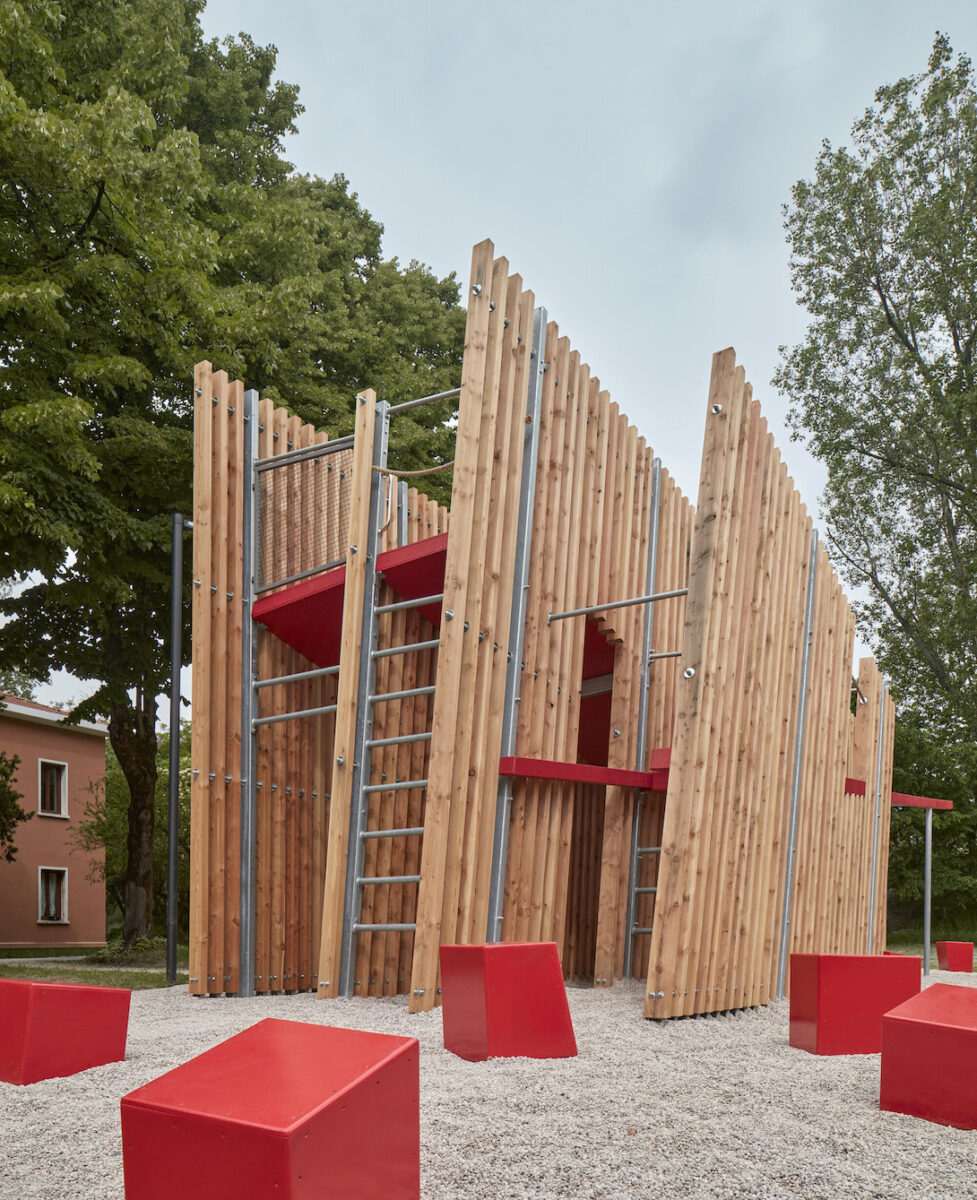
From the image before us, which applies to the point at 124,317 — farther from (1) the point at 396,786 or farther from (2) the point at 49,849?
(2) the point at 49,849

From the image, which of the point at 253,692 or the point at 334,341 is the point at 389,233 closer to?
the point at 334,341

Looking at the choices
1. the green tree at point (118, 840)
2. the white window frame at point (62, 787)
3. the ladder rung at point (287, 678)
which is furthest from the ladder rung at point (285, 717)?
the white window frame at point (62, 787)

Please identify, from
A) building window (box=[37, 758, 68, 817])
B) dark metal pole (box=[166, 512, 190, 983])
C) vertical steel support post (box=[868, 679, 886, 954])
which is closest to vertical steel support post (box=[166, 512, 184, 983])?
dark metal pole (box=[166, 512, 190, 983])

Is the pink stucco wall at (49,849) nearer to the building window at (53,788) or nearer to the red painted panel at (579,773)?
the building window at (53,788)

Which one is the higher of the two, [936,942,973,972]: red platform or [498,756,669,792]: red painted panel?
[498,756,669,792]: red painted panel

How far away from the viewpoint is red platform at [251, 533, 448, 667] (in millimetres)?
7184

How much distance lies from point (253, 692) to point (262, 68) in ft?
42.5

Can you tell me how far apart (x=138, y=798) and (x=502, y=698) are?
9194 mm

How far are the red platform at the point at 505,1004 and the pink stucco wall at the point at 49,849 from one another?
19871 mm

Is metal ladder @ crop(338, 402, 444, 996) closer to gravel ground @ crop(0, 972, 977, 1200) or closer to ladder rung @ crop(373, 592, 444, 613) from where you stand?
ladder rung @ crop(373, 592, 444, 613)

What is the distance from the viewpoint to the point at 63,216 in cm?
1145

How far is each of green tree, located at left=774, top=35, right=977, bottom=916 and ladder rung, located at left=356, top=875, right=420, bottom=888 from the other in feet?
51.9

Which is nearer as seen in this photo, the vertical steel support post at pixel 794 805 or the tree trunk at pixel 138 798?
the vertical steel support post at pixel 794 805

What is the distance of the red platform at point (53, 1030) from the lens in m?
4.18
